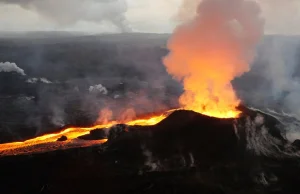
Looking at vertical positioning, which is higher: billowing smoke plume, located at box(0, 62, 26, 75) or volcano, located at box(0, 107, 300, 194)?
billowing smoke plume, located at box(0, 62, 26, 75)

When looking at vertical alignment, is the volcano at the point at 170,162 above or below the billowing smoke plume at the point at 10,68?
below

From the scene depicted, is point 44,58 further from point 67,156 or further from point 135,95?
point 67,156

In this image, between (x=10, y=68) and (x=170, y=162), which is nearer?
(x=170, y=162)

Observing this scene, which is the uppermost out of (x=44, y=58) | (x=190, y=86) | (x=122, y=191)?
(x=44, y=58)

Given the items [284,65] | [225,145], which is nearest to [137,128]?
[225,145]

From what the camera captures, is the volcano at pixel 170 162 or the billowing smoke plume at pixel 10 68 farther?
the billowing smoke plume at pixel 10 68

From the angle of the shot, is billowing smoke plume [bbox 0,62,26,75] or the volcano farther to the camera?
billowing smoke plume [bbox 0,62,26,75]

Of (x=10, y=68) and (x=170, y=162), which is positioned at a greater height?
(x=10, y=68)

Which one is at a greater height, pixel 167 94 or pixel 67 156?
pixel 167 94
